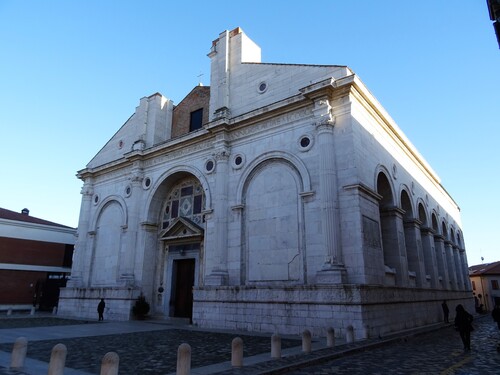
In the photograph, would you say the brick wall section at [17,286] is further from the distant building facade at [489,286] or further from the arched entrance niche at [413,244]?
the distant building facade at [489,286]

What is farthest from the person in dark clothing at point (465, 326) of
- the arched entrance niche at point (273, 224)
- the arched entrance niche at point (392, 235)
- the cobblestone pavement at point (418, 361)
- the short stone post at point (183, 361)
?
the short stone post at point (183, 361)

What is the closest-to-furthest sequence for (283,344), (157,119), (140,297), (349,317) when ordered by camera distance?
(283,344), (349,317), (140,297), (157,119)

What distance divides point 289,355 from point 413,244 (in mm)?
13485

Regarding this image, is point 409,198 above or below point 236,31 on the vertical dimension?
below

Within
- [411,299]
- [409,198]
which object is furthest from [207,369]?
[409,198]

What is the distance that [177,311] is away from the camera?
19.8 metres

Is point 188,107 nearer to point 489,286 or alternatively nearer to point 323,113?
point 323,113

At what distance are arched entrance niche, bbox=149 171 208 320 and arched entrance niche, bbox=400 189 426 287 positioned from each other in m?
10.9

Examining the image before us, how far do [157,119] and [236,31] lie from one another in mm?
7526

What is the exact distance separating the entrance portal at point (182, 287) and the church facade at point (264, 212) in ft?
0.23

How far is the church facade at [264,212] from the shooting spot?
535 inches

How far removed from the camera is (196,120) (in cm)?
2223

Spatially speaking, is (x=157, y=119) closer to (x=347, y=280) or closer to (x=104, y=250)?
(x=104, y=250)

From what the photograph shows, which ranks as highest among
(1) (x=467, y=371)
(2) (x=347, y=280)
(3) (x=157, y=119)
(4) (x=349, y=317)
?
(3) (x=157, y=119)
